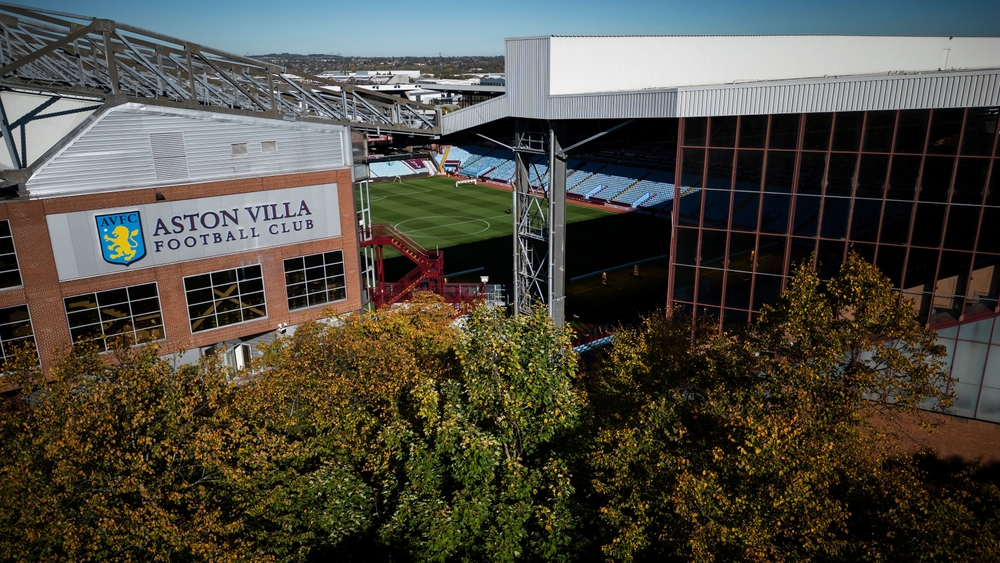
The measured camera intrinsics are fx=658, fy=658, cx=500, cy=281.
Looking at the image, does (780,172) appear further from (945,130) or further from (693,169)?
(945,130)

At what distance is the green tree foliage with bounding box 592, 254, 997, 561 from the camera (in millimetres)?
11375

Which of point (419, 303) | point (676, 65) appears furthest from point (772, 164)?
point (419, 303)

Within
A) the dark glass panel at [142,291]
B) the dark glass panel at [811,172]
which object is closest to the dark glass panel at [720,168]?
the dark glass panel at [811,172]

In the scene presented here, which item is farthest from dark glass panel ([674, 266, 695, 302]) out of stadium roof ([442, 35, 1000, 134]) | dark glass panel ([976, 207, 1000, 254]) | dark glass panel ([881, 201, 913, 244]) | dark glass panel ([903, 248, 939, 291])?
dark glass panel ([976, 207, 1000, 254])

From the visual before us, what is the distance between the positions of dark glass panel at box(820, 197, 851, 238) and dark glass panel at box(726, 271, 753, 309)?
314cm

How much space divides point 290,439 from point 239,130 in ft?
53.2

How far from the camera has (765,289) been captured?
25.1m

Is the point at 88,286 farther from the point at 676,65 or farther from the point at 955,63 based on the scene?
the point at 955,63

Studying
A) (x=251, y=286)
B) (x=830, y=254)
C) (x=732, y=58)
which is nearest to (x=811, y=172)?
(x=830, y=254)

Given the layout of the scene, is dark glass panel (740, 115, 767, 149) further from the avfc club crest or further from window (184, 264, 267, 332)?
the avfc club crest

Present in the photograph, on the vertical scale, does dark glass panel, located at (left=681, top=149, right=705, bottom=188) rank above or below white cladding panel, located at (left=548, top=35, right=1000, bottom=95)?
below

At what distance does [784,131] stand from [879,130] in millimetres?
2995

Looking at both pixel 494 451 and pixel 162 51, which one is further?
pixel 162 51

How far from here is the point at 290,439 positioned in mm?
16688
